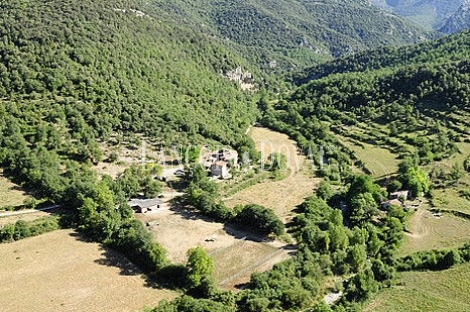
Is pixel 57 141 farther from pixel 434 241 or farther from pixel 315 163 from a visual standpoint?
pixel 434 241

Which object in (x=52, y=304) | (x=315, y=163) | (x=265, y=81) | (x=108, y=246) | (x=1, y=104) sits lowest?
(x=52, y=304)

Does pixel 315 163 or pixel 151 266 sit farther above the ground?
pixel 315 163

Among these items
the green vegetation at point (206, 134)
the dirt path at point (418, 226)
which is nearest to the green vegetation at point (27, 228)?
the green vegetation at point (206, 134)

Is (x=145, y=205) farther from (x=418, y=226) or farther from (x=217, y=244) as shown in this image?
(x=418, y=226)

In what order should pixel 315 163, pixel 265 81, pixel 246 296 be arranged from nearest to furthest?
1. pixel 246 296
2. pixel 315 163
3. pixel 265 81

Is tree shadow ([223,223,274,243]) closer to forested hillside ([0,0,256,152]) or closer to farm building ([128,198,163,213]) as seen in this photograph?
farm building ([128,198,163,213])

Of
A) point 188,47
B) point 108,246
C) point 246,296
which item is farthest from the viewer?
point 188,47

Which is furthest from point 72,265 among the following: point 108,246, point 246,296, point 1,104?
point 1,104
